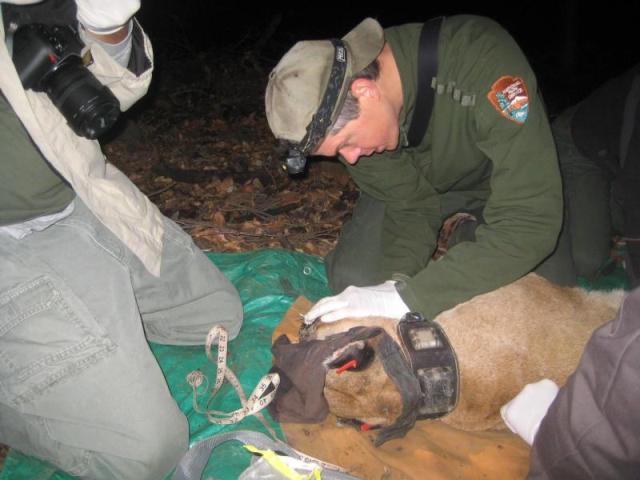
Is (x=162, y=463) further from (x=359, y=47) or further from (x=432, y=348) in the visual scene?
(x=359, y=47)

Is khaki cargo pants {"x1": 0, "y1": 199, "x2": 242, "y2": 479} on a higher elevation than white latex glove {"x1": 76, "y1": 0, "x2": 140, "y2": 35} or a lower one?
lower

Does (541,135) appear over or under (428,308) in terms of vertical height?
over

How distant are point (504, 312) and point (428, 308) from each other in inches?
14.5

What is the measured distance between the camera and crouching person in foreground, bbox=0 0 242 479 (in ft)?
5.63

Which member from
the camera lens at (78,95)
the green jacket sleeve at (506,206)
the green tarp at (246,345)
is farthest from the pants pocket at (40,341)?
the green jacket sleeve at (506,206)

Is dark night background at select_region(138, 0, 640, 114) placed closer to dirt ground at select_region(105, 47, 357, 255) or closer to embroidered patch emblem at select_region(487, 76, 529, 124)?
dirt ground at select_region(105, 47, 357, 255)

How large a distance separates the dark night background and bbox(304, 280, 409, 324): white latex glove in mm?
8553

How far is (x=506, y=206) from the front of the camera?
2148mm

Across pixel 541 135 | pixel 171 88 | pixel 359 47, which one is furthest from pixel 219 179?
pixel 171 88

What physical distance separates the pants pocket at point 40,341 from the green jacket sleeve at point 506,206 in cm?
143

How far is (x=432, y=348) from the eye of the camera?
1.92 m

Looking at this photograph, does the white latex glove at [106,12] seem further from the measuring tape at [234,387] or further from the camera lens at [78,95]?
the measuring tape at [234,387]

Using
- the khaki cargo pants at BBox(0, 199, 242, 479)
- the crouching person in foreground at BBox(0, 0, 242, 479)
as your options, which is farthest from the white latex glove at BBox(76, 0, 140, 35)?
the khaki cargo pants at BBox(0, 199, 242, 479)

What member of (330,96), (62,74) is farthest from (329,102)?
(62,74)
